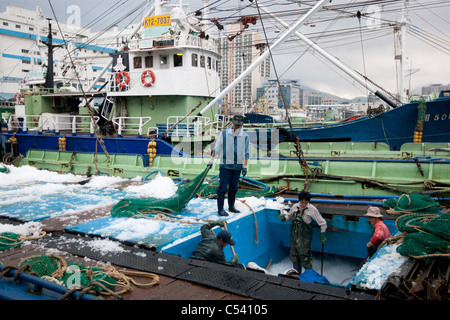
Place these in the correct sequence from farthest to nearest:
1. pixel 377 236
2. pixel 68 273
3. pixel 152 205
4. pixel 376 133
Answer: pixel 376 133, pixel 152 205, pixel 377 236, pixel 68 273

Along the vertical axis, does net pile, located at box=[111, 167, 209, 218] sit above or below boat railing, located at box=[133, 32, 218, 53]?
below

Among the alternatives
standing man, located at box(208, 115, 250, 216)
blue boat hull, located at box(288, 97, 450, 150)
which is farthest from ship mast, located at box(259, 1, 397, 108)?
standing man, located at box(208, 115, 250, 216)

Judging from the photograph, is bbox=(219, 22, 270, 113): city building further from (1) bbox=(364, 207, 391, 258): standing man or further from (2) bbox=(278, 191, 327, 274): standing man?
(1) bbox=(364, 207, 391, 258): standing man

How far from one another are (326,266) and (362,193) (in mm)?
1907

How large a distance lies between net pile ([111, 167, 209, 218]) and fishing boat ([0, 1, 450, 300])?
194 mm

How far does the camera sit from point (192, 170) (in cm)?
931

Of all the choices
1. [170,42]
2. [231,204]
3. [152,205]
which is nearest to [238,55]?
[170,42]

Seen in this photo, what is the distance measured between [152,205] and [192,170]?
130 inches

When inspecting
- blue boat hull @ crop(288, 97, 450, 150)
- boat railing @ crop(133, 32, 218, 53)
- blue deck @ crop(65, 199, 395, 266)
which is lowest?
blue deck @ crop(65, 199, 395, 266)

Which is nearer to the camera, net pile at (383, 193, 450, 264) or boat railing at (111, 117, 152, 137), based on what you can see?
net pile at (383, 193, 450, 264)

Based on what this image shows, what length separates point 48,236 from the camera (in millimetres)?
4914

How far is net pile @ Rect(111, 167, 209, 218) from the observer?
5.86 meters

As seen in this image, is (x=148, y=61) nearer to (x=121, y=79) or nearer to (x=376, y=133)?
(x=121, y=79)

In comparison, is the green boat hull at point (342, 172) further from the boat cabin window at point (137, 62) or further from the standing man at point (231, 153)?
the boat cabin window at point (137, 62)
